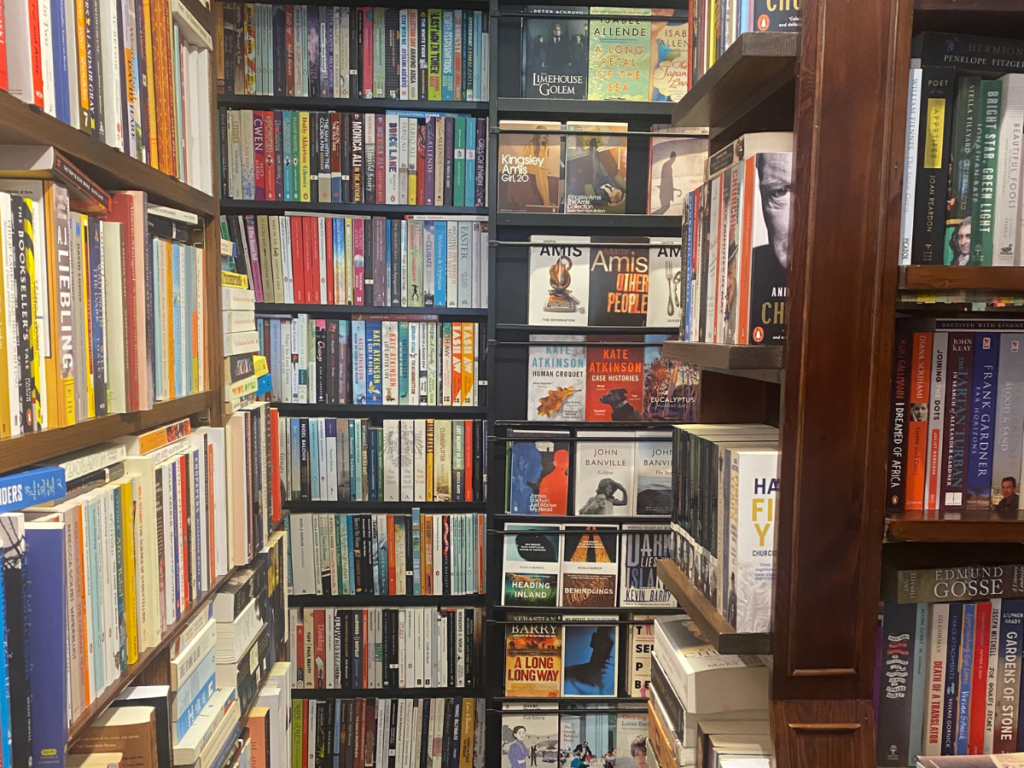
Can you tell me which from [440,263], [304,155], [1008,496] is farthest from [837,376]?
[304,155]

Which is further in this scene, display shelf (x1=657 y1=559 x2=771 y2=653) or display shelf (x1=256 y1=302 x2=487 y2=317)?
display shelf (x1=256 y1=302 x2=487 y2=317)

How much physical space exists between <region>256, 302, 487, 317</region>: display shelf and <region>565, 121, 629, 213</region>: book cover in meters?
0.47

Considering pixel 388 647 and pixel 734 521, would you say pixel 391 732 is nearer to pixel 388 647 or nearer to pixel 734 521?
pixel 388 647

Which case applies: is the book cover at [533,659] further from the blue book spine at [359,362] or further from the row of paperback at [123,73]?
the row of paperback at [123,73]

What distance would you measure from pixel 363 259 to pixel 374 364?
338 millimetres

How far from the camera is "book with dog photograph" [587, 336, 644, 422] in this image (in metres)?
→ 2.30

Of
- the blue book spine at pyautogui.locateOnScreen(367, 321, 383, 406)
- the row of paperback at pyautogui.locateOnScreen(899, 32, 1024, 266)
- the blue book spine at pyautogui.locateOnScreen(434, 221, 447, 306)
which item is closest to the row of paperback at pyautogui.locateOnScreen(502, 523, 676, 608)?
the blue book spine at pyautogui.locateOnScreen(367, 321, 383, 406)

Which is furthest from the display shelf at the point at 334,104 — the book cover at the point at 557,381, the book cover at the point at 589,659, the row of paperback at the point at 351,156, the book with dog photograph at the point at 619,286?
the book cover at the point at 589,659

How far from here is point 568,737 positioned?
2.31 m

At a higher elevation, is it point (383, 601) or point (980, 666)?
point (980, 666)

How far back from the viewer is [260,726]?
1597 millimetres

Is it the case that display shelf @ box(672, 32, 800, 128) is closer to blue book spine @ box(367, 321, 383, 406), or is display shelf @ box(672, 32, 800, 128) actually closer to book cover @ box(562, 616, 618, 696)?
blue book spine @ box(367, 321, 383, 406)

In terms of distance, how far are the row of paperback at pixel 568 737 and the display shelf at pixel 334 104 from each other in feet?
6.17

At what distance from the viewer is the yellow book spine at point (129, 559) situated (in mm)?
1031
